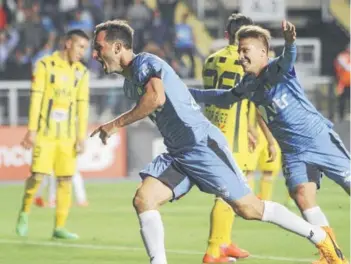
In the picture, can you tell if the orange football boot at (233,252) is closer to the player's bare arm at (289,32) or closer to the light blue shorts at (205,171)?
the light blue shorts at (205,171)

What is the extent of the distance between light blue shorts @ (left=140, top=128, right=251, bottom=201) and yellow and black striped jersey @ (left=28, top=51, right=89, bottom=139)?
162 inches

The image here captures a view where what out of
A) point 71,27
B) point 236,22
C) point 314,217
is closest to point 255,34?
point 236,22

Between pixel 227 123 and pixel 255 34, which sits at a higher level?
pixel 255 34

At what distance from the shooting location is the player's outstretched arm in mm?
9688

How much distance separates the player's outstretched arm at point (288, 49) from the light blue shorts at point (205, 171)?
78cm

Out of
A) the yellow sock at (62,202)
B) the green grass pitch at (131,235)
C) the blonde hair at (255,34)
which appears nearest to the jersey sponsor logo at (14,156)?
the green grass pitch at (131,235)

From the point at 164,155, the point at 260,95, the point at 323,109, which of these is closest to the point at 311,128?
the point at 260,95

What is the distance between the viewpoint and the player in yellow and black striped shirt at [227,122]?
38.0 feet

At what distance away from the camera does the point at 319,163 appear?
419 inches

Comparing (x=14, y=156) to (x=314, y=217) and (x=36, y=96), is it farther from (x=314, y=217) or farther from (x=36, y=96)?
(x=314, y=217)

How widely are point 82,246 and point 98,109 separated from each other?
897cm

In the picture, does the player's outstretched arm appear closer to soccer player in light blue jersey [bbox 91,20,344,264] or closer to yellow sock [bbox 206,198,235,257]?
soccer player in light blue jersey [bbox 91,20,344,264]

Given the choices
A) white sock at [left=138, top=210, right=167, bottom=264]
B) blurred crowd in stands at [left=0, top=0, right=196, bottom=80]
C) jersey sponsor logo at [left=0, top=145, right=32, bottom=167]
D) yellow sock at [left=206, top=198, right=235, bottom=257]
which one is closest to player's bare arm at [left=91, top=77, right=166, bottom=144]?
white sock at [left=138, top=210, right=167, bottom=264]

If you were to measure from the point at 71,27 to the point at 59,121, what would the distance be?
473 inches
